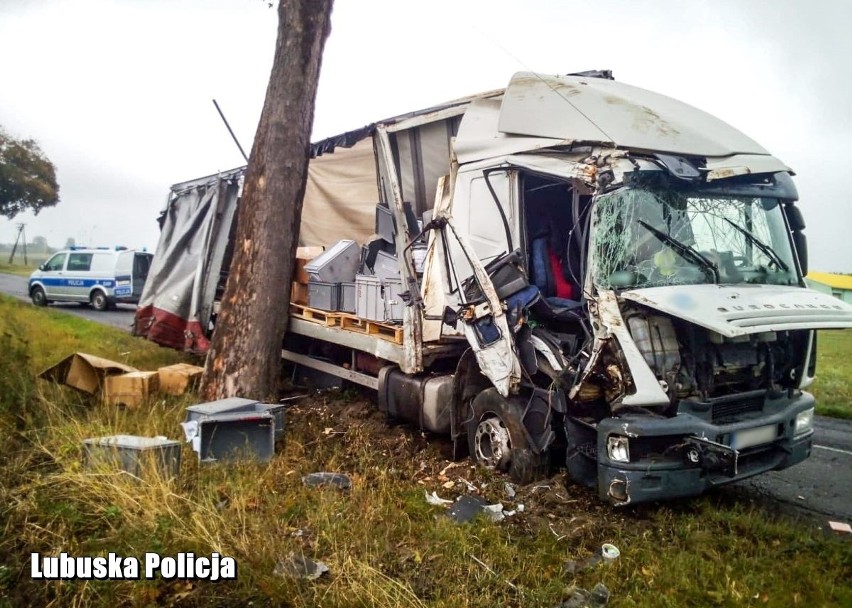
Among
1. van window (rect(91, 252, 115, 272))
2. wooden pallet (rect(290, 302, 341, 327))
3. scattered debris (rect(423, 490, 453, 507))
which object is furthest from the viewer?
van window (rect(91, 252, 115, 272))

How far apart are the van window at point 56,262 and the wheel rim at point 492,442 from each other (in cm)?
1689

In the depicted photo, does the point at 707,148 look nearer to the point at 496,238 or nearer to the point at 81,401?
the point at 496,238

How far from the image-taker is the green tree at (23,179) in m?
28.8

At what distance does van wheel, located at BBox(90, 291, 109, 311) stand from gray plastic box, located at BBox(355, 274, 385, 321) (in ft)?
43.9

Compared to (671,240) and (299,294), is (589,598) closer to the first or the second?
(671,240)

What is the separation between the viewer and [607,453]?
3.72 metres

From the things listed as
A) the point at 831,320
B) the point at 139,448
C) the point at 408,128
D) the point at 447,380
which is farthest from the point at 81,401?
the point at 831,320

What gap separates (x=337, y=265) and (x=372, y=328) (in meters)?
1.04

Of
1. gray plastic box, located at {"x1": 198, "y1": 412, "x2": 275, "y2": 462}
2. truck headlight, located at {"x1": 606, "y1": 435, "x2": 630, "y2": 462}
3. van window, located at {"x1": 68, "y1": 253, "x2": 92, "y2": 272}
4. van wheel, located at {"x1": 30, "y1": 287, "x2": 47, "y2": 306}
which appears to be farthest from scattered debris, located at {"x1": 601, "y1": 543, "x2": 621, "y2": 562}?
van wheel, located at {"x1": 30, "y1": 287, "x2": 47, "y2": 306}

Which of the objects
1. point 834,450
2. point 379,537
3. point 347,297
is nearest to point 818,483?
point 834,450

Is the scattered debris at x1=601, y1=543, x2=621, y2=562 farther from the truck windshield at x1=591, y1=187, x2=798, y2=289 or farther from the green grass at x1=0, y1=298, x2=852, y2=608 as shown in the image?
the truck windshield at x1=591, y1=187, x2=798, y2=289

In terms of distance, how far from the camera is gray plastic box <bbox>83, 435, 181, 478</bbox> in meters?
3.99

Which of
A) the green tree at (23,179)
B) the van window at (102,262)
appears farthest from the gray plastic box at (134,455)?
the green tree at (23,179)

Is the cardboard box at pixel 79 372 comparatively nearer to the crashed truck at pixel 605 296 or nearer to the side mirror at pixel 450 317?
the crashed truck at pixel 605 296
